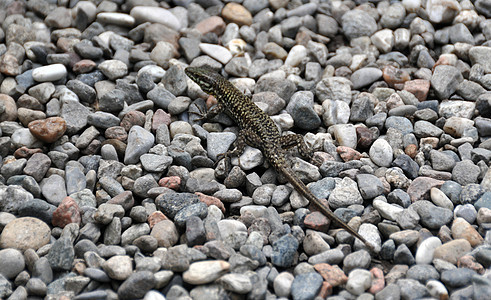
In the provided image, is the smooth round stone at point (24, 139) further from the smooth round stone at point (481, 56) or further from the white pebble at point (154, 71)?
Result: the smooth round stone at point (481, 56)

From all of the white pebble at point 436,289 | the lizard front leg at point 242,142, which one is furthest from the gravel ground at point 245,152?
the lizard front leg at point 242,142

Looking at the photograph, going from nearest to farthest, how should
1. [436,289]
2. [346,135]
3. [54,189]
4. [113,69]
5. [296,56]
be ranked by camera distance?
1. [436,289]
2. [54,189]
3. [346,135]
4. [113,69]
5. [296,56]

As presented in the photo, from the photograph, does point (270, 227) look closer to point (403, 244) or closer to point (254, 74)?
point (403, 244)

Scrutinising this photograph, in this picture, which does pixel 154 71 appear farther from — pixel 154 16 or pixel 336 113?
pixel 336 113

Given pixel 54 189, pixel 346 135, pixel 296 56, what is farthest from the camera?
pixel 296 56

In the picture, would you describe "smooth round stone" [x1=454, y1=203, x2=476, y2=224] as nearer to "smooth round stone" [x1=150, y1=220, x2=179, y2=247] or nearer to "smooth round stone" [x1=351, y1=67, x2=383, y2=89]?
"smooth round stone" [x1=351, y1=67, x2=383, y2=89]

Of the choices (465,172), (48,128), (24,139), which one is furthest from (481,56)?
(24,139)
